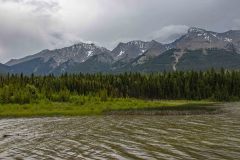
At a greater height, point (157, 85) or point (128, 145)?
point (157, 85)

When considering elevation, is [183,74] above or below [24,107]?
above

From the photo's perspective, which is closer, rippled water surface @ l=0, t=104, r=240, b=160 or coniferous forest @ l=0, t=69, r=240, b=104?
rippled water surface @ l=0, t=104, r=240, b=160

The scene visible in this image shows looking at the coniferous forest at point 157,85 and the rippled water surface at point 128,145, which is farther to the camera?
the coniferous forest at point 157,85

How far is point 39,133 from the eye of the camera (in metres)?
48.9

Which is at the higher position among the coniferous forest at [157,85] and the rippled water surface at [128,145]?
the coniferous forest at [157,85]

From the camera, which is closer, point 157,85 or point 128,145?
point 128,145

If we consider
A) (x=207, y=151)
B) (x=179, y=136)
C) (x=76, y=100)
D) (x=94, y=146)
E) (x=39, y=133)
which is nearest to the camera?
(x=207, y=151)

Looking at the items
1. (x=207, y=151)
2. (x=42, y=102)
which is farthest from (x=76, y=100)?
(x=207, y=151)

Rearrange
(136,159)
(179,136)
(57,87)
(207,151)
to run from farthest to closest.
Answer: (57,87)
(179,136)
(207,151)
(136,159)

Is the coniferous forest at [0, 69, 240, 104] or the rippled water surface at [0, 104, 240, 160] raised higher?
the coniferous forest at [0, 69, 240, 104]

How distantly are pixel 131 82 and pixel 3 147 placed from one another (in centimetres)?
15246

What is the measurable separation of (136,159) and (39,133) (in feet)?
75.3

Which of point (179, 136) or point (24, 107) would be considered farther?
point (24, 107)

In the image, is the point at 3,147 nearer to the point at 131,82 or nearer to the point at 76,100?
the point at 76,100
